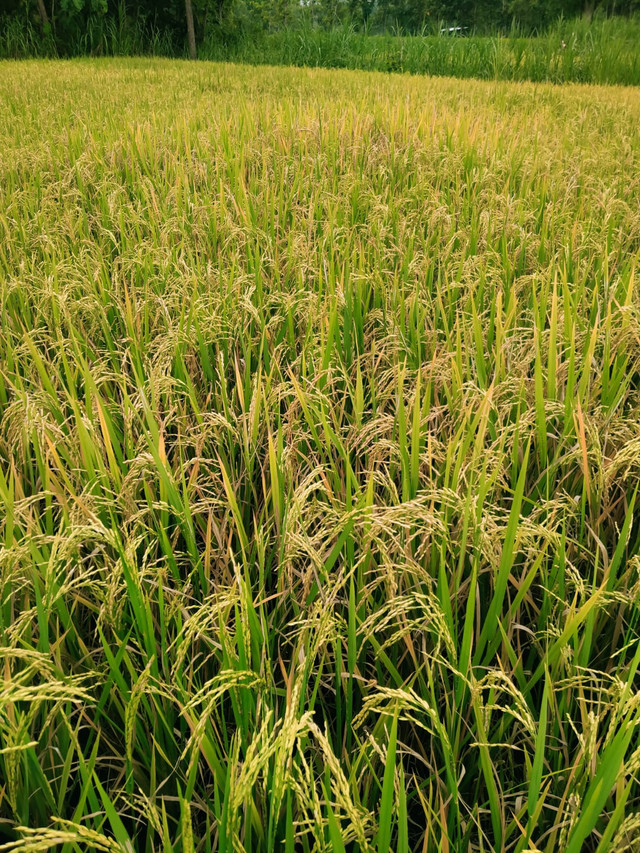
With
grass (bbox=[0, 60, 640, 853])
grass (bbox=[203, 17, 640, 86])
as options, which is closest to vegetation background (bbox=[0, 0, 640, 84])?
grass (bbox=[203, 17, 640, 86])

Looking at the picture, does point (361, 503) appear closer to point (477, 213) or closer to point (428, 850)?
point (428, 850)

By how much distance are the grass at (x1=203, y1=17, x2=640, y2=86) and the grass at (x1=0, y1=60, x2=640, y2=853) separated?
570cm

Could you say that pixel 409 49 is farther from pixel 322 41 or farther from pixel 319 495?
pixel 319 495

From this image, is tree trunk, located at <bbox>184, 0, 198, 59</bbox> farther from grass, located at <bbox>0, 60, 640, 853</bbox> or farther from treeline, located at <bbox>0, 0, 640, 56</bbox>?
grass, located at <bbox>0, 60, 640, 853</bbox>

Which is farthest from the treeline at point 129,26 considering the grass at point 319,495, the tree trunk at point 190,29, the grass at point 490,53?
the grass at point 319,495

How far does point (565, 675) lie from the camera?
837 mm

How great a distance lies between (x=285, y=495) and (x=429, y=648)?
380mm

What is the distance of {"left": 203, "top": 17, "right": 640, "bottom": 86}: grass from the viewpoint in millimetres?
7977

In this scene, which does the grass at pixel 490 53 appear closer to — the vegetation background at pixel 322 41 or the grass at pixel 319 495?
the vegetation background at pixel 322 41

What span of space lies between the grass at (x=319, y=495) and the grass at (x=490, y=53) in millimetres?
5705

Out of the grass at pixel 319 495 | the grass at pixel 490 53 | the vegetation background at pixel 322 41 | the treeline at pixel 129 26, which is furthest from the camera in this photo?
the treeline at pixel 129 26

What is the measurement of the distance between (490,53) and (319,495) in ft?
32.6

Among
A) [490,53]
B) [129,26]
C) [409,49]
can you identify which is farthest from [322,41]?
[129,26]

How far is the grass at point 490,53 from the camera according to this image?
7.98 meters
